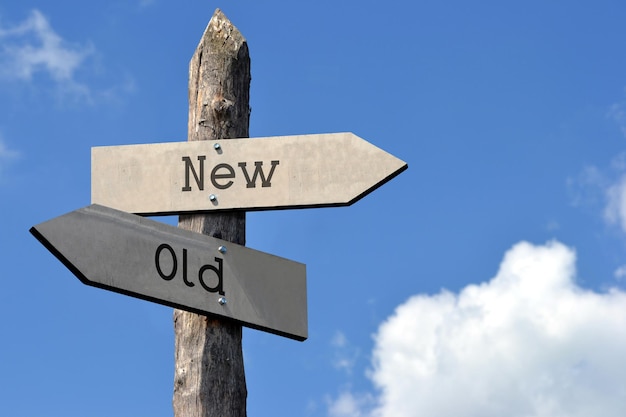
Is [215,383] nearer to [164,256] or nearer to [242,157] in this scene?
[164,256]

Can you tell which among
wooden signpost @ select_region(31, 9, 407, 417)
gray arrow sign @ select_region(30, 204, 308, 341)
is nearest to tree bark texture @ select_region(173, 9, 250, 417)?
wooden signpost @ select_region(31, 9, 407, 417)

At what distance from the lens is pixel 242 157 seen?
15.0ft

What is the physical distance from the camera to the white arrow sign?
177 inches

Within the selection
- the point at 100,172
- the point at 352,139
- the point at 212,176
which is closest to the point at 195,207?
the point at 212,176

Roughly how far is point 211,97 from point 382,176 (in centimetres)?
88

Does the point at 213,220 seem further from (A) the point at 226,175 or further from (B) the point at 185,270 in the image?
(B) the point at 185,270

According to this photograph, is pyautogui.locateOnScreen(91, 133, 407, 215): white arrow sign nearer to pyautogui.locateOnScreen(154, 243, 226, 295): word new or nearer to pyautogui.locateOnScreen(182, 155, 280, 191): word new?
pyautogui.locateOnScreen(182, 155, 280, 191): word new

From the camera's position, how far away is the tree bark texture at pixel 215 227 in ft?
13.8

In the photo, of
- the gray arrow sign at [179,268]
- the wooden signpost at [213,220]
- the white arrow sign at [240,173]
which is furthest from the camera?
the white arrow sign at [240,173]

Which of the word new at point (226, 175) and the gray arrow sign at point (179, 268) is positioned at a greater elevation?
the word new at point (226, 175)

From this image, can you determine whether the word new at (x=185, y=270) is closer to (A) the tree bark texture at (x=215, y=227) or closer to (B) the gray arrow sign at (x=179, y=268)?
(B) the gray arrow sign at (x=179, y=268)

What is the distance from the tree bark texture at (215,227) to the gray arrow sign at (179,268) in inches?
4.5

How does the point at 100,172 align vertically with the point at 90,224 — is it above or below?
above

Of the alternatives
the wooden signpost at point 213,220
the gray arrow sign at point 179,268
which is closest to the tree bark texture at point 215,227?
the wooden signpost at point 213,220
